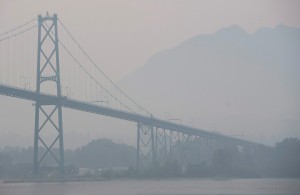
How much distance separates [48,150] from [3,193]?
10608 mm

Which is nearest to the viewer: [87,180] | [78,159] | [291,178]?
[87,180]

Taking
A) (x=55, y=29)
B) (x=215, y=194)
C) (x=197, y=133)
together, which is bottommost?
(x=215, y=194)

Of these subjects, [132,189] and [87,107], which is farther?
[87,107]

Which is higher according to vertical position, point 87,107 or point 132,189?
point 87,107

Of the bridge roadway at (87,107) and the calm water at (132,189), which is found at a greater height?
the bridge roadway at (87,107)

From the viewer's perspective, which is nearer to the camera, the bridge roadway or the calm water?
the calm water

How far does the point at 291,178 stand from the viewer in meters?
78.2

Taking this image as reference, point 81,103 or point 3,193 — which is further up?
point 81,103

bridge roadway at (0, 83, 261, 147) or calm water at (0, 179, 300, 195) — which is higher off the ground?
bridge roadway at (0, 83, 261, 147)

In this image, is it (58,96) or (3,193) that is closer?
(3,193)

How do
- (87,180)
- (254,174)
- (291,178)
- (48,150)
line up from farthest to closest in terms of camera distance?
(254,174) → (291,178) → (87,180) → (48,150)

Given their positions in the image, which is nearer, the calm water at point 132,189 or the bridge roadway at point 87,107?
the calm water at point 132,189

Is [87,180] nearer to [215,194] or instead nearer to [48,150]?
[48,150]

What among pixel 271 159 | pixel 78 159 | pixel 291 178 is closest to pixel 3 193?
pixel 291 178
